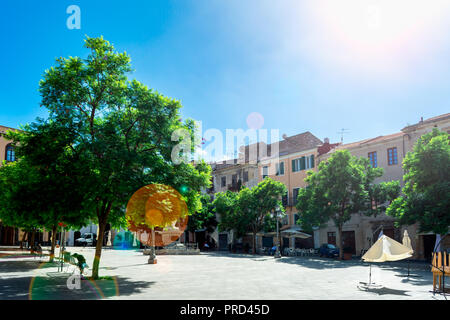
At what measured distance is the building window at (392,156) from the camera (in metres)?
35.3

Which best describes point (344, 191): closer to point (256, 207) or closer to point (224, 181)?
point (256, 207)

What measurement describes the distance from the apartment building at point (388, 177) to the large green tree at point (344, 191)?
8.21ft

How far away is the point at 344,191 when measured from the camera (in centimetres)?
3141

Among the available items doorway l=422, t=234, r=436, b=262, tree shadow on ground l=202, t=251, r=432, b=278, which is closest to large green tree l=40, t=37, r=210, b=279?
tree shadow on ground l=202, t=251, r=432, b=278

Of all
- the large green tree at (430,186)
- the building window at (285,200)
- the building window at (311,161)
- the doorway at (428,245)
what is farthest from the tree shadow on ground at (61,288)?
the building window at (285,200)

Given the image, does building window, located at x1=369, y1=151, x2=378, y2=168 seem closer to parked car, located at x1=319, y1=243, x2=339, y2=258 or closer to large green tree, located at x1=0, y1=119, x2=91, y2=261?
parked car, located at x1=319, y1=243, x2=339, y2=258

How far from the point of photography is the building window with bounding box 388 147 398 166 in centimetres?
3528

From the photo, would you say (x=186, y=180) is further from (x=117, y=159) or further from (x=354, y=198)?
(x=354, y=198)

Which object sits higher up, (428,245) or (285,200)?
(285,200)

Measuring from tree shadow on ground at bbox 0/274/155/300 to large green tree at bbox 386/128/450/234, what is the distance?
16.4 metres

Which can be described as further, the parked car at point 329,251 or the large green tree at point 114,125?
the parked car at point 329,251

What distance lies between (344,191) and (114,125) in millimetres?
21326

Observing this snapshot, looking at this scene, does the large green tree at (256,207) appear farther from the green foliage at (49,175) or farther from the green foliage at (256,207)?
the green foliage at (49,175)

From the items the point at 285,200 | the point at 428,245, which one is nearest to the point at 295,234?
the point at 285,200
